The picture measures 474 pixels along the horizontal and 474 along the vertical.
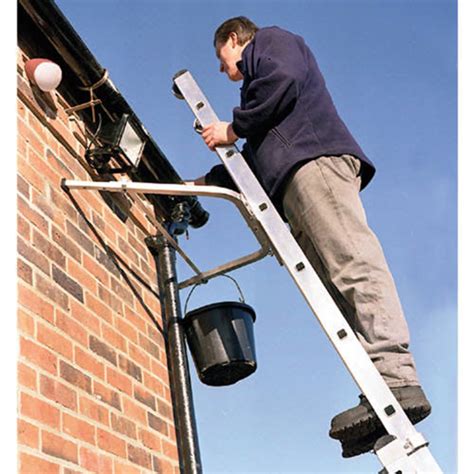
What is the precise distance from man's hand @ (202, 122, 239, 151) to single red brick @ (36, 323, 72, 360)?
1102 mm

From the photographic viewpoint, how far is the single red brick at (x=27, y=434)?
310 cm

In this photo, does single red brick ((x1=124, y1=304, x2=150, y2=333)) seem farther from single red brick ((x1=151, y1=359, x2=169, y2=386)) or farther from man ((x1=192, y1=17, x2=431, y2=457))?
man ((x1=192, y1=17, x2=431, y2=457))

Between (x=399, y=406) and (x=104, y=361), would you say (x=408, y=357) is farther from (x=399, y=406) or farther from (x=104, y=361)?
(x=104, y=361)

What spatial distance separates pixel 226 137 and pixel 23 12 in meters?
1.03

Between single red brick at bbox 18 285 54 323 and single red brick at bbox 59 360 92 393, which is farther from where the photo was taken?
single red brick at bbox 59 360 92 393

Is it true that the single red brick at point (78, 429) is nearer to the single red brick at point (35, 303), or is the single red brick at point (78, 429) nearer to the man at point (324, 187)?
the single red brick at point (35, 303)

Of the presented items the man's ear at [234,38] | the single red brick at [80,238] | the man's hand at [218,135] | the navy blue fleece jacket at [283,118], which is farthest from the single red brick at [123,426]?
the man's ear at [234,38]

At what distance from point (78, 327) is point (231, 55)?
152cm

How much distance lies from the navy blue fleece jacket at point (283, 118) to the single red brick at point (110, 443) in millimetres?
1181

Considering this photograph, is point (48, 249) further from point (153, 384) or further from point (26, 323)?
point (153, 384)

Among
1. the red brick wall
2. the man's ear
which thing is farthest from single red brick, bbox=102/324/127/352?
the man's ear

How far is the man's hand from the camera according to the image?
13.4ft

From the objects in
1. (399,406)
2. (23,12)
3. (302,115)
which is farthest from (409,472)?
(23,12)

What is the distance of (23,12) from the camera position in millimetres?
4047
